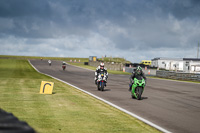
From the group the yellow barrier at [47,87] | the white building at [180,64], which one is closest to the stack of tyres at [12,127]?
the yellow barrier at [47,87]

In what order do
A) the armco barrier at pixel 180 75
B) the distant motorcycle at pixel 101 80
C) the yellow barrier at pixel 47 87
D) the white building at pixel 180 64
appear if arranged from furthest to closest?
the white building at pixel 180 64 → the armco barrier at pixel 180 75 → the distant motorcycle at pixel 101 80 → the yellow barrier at pixel 47 87

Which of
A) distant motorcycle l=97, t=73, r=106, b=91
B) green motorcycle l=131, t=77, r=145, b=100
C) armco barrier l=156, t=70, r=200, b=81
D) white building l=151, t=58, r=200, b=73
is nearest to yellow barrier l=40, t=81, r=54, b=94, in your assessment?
distant motorcycle l=97, t=73, r=106, b=91

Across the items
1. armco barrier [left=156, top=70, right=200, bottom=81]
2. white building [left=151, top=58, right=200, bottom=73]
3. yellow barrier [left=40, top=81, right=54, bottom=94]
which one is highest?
white building [left=151, top=58, right=200, bottom=73]

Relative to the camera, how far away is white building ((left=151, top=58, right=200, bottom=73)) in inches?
2210

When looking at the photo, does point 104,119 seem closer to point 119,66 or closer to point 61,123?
point 61,123

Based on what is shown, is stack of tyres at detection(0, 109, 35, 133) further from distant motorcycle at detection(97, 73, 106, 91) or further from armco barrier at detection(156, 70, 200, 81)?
armco barrier at detection(156, 70, 200, 81)

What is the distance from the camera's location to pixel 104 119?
8523 mm

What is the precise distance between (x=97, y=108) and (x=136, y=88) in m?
3.80

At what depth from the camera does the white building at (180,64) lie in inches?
2210

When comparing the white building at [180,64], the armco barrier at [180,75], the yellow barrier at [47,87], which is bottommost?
the yellow barrier at [47,87]

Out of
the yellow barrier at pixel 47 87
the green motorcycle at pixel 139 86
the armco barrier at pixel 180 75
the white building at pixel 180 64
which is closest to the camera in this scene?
the green motorcycle at pixel 139 86

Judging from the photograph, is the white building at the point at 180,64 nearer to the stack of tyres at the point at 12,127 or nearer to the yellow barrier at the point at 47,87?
the yellow barrier at the point at 47,87

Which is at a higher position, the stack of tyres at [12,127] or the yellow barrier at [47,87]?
the stack of tyres at [12,127]

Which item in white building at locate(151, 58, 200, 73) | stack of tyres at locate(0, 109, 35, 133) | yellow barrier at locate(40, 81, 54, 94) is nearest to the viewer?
stack of tyres at locate(0, 109, 35, 133)
